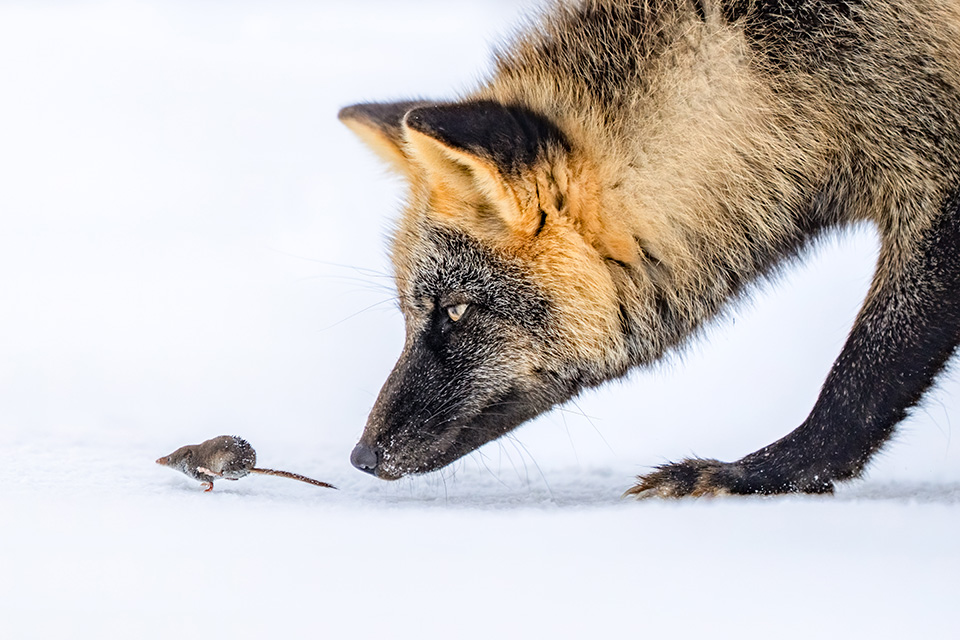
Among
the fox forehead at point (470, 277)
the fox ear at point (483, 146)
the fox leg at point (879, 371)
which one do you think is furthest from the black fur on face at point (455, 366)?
the fox leg at point (879, 371)

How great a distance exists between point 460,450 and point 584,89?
1.62 m

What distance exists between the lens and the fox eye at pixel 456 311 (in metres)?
4.17

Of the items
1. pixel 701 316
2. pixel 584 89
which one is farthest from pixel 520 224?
pixel 701 316

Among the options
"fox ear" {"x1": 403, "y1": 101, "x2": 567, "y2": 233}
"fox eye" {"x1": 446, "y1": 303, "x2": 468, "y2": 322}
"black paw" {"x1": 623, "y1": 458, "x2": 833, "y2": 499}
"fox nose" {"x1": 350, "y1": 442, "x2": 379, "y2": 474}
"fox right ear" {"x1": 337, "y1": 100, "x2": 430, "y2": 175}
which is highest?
"fox right ear" {"x1": 337, "y1": 100, "x2": 430, "y2": 175}

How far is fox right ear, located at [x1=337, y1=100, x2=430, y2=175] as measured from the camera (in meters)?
4.46

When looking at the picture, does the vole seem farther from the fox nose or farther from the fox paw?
the fox paw

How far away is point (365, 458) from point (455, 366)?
0.54m

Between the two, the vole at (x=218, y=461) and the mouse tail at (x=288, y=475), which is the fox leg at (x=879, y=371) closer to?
the mouse tail at (x=288, y=475)

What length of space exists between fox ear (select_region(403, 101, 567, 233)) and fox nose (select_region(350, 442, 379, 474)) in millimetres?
1131

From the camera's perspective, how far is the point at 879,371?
4148 millimetres

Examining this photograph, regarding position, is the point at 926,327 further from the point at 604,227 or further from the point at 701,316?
the point at 604,227

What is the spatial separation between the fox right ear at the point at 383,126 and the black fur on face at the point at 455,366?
48 centimetres

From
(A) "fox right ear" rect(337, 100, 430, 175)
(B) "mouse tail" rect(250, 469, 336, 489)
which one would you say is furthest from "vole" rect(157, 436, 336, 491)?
(A) "fox right ear" rect(337, 100, 430, 175)

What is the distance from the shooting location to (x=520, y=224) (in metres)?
3.94
